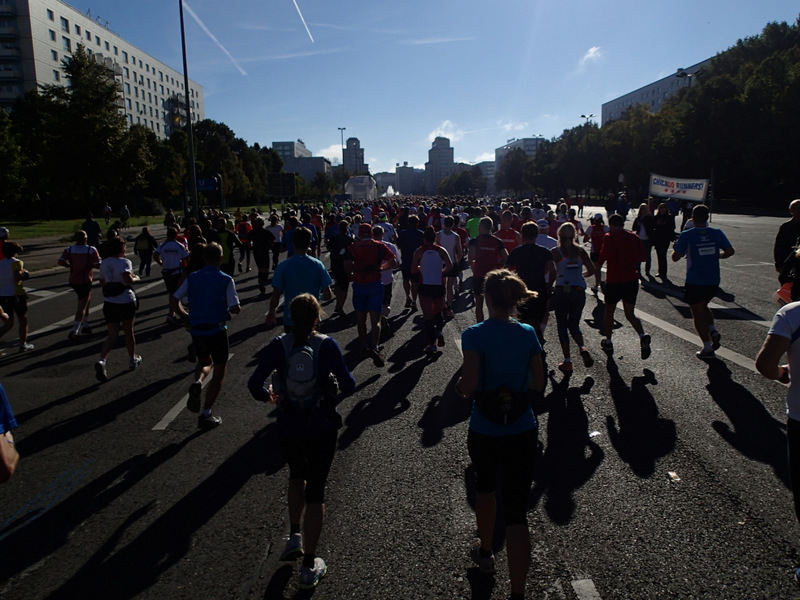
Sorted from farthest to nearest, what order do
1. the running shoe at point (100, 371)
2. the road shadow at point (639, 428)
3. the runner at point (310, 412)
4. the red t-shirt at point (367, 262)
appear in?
1. the red t-shirt at point (367, 262)
2. the running shoe at point (100, 371)
3. the road shadow at point (639, 428)
4. the runner at point (310, 412)

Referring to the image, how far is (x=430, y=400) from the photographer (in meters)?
6.71

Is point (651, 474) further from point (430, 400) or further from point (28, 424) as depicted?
point (28, 424)

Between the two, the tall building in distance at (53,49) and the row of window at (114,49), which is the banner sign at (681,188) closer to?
the tall building in distance at (53,49)

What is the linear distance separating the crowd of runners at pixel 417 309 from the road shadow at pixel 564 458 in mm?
581

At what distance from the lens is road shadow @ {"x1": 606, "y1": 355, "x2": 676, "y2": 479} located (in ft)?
16.5

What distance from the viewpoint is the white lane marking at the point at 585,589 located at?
10.7 feet

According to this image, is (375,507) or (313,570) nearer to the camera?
(313,570)

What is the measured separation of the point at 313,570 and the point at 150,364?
20.1 feet

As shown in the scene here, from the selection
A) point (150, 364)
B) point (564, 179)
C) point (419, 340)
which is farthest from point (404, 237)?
point (564, 179)

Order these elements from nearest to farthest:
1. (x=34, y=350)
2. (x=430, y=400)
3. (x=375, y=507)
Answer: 1. (x=375, y=507)
2. (x=430, y=400)
3. (x=34, y=350)

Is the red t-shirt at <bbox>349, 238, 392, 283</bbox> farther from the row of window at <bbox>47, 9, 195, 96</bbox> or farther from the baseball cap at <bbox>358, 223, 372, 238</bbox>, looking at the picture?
the row of window at <bbox>47, 9, 195, 96</bbox>

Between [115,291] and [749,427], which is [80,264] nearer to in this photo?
[115,291]

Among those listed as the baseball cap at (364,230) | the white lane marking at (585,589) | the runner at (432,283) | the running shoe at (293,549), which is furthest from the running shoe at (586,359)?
the running shoe at (293,549)

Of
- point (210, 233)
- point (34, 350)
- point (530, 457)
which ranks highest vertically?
point (210, 233)
